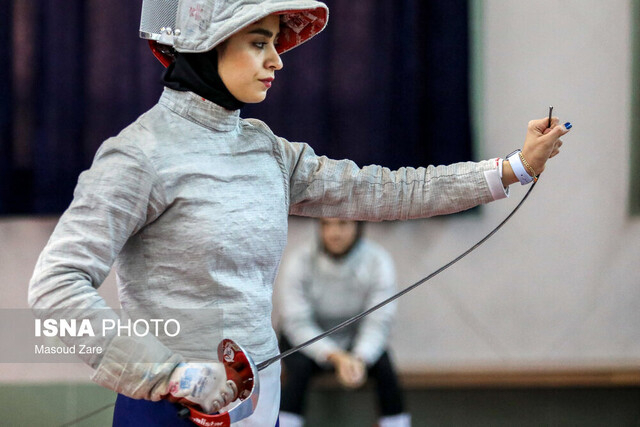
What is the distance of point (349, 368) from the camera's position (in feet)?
7.82

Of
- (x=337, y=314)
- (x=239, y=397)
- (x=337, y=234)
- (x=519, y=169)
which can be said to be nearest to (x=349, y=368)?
(x=337, y=314)

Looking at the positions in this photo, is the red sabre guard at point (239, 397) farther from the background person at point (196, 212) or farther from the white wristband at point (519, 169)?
the white wristband at point (519, 169)

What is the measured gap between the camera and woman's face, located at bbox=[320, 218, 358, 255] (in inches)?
97.1

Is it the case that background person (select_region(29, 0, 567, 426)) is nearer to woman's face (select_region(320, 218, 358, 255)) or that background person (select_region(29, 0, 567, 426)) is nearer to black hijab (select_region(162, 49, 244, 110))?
black hijab (select_region(162, 49, 244, 110))

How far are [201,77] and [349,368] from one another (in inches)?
55.2

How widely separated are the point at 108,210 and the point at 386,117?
162 cm

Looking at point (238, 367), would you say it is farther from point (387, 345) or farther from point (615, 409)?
point (615, 409)

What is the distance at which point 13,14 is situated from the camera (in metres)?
2.49

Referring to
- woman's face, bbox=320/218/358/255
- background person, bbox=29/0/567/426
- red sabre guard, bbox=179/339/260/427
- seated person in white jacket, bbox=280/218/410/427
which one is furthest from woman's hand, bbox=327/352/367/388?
red sabre guard, bbox=179/339/260/427

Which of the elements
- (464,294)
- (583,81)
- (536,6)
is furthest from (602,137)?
(464,294)

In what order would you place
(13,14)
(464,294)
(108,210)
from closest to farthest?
(108,210), (13,14), (464,294)

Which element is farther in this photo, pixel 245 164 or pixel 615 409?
pixel 615 409

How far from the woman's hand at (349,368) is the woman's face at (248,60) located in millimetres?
1355

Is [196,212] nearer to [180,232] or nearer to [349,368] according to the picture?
[180,232]
